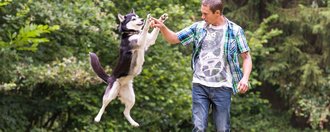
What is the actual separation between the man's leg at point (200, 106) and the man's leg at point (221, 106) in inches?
2.0

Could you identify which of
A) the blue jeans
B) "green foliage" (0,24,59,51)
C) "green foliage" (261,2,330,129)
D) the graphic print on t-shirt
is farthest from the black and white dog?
"green foliage" (261,2,330,129)

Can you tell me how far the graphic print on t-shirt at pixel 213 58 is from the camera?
13.2 ft

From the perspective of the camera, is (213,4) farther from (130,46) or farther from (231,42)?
(130,46)

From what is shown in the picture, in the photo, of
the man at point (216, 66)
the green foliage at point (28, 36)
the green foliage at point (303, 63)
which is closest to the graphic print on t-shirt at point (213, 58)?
the man at point (216, 66)

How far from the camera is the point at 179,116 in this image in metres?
8.62

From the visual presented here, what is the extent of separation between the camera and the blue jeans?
4078 mm

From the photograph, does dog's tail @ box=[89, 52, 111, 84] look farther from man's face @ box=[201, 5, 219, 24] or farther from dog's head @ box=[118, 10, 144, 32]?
man's face @ box=[201, 5, 219, 24]

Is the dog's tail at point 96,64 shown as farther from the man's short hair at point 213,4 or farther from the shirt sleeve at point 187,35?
the man's short hair at point 213,4

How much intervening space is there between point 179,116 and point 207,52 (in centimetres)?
462

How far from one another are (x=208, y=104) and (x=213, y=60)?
295 mm

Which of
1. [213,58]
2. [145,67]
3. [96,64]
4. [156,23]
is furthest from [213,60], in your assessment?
[145,67]

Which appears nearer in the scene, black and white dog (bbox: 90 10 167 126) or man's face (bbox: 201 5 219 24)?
black and white dog (bbox: 90 10 167 126)

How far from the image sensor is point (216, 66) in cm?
404

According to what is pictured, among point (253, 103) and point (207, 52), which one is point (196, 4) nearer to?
point (253, 103)
